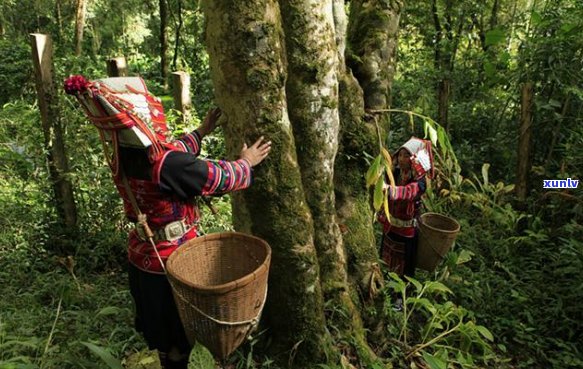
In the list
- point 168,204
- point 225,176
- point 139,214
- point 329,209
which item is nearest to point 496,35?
point 329,209

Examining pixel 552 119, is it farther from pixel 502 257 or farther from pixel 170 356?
pixel 170 356

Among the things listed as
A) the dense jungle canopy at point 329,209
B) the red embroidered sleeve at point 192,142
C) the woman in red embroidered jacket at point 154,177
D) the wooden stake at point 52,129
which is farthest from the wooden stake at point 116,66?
the woman in red embroidered jacket at point 154,177

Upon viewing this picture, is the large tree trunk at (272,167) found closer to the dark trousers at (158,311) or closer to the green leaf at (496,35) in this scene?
the dark trousers at (158,311)

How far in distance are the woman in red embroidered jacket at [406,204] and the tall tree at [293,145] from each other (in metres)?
0.96

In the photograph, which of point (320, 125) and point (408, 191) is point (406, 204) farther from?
point (320, 125)

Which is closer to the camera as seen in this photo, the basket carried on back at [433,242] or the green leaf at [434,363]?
the green leaf at [434,363]

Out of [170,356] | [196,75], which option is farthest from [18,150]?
[196,75]

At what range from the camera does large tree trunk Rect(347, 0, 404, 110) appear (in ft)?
10.6

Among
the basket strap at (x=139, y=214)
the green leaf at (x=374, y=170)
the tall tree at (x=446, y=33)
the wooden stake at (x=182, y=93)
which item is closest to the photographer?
the basket strap at (x=139, y=214)

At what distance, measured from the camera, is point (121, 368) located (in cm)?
214

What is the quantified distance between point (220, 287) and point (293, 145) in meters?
0.92

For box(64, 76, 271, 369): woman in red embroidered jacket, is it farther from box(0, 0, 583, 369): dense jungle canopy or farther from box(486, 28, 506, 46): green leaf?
box(486, 28, 506, 46): green leaf

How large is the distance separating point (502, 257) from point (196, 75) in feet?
34.0

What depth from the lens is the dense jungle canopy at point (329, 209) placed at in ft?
7.59
